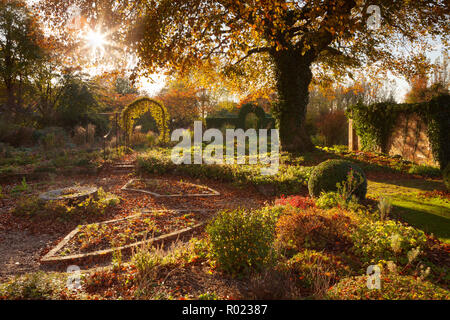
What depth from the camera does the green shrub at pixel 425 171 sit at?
29.5 feet

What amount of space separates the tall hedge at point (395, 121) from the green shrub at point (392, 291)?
8521mm

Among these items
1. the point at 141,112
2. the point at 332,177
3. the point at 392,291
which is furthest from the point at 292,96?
the point at 392,291

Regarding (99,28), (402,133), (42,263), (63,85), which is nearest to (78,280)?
(42,263)

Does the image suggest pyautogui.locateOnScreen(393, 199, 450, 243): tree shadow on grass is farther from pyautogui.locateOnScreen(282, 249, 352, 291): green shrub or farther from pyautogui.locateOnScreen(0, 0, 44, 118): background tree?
pyautogui.locateOnScreen(0, 0, 44, 118): background tree

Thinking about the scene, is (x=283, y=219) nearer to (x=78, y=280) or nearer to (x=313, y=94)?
(x=78, y=280)

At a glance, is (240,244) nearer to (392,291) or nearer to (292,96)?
(392,291)

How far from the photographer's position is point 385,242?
11.4 feet

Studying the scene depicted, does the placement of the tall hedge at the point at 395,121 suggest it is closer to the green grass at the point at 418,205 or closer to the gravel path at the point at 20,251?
the green grass at the point at 418,205

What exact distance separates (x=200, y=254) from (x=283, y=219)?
151cm

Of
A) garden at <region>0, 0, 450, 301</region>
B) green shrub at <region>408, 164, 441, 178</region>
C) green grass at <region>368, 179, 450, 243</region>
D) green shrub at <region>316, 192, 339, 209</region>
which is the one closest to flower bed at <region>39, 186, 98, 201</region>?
garden at <region>0, 0, 450, 301</region>

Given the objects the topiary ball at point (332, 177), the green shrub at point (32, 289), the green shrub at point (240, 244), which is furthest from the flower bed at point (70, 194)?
the topiary ball at point (332, 177)

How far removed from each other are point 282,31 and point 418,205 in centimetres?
578

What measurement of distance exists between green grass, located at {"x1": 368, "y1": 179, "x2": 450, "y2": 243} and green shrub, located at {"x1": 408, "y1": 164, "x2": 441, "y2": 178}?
2.82 ft

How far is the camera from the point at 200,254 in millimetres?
3617
